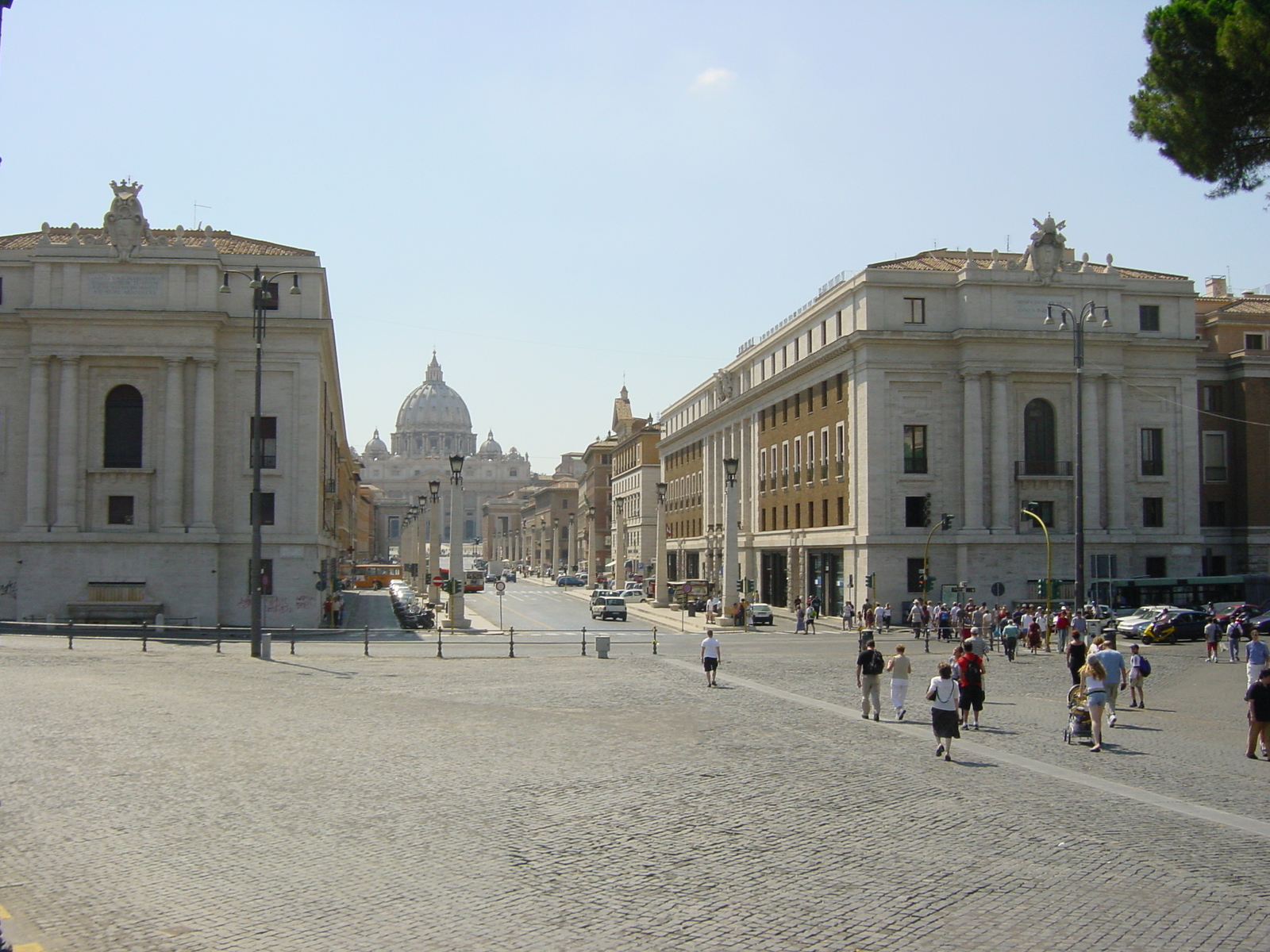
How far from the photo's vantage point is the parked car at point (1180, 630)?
4366 centimetres

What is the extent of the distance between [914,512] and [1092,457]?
332 inches

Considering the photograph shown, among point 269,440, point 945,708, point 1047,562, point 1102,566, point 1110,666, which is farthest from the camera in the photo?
point 1102,566

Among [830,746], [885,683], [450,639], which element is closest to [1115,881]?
[830,746]

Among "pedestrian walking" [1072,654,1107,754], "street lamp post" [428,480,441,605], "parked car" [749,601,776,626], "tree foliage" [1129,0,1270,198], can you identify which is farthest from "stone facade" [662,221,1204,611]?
"pedestrian walking" [1072,654,1107,754]

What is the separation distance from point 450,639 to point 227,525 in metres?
12.3

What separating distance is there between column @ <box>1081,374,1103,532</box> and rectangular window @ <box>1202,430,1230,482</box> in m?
7.49

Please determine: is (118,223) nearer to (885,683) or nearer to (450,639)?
(450,639)

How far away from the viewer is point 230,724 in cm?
1938

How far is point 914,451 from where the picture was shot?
55.1 metres

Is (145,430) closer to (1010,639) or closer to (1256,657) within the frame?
(1010,639)

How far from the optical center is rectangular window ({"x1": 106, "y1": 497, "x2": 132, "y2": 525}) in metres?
49.4

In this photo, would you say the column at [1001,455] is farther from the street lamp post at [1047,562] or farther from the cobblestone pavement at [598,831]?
the cobblestone pavement at [598,831]

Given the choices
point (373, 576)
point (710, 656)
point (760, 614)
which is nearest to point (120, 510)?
point (760, 614)

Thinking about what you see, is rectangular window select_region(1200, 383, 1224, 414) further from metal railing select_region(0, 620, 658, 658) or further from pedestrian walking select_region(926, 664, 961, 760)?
pedestrian walking select_region(926, 664, 961, 760)
